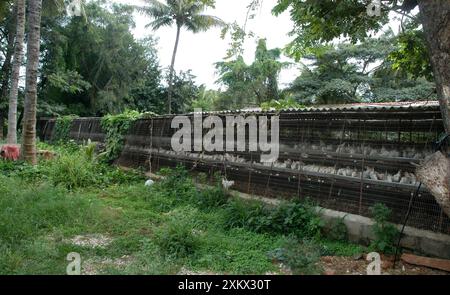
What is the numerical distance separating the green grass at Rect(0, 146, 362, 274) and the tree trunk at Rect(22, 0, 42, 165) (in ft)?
6.88

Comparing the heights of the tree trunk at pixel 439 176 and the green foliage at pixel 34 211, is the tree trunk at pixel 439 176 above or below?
above

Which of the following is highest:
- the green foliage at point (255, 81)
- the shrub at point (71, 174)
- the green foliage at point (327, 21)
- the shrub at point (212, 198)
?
the green foliage at point (255, 81)

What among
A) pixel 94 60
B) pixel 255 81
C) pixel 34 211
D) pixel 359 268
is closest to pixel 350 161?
pixel 359 268

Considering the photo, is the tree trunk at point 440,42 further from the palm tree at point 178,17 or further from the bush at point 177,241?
the palm tree at point 178,17

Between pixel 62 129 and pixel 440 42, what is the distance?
690 inches

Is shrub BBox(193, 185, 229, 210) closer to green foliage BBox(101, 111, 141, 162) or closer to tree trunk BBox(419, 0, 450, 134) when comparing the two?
tree trunk BBox(419, 0, 450, 134)

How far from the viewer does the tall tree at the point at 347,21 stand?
134 inches

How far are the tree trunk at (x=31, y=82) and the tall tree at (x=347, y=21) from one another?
682 centimetres

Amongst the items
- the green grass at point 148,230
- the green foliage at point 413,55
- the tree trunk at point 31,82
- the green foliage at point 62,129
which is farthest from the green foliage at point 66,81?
the green foliage at point 413,55

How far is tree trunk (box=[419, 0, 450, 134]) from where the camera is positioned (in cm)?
329

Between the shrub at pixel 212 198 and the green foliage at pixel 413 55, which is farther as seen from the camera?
the shrub at pixel 212 198

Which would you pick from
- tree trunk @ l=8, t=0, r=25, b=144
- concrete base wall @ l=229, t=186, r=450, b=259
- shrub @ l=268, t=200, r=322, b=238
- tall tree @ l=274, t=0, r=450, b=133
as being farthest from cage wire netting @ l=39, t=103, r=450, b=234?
tree trunk @ l=8, t=0, r=25, b=144

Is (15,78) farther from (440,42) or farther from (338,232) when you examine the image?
(440,42)
